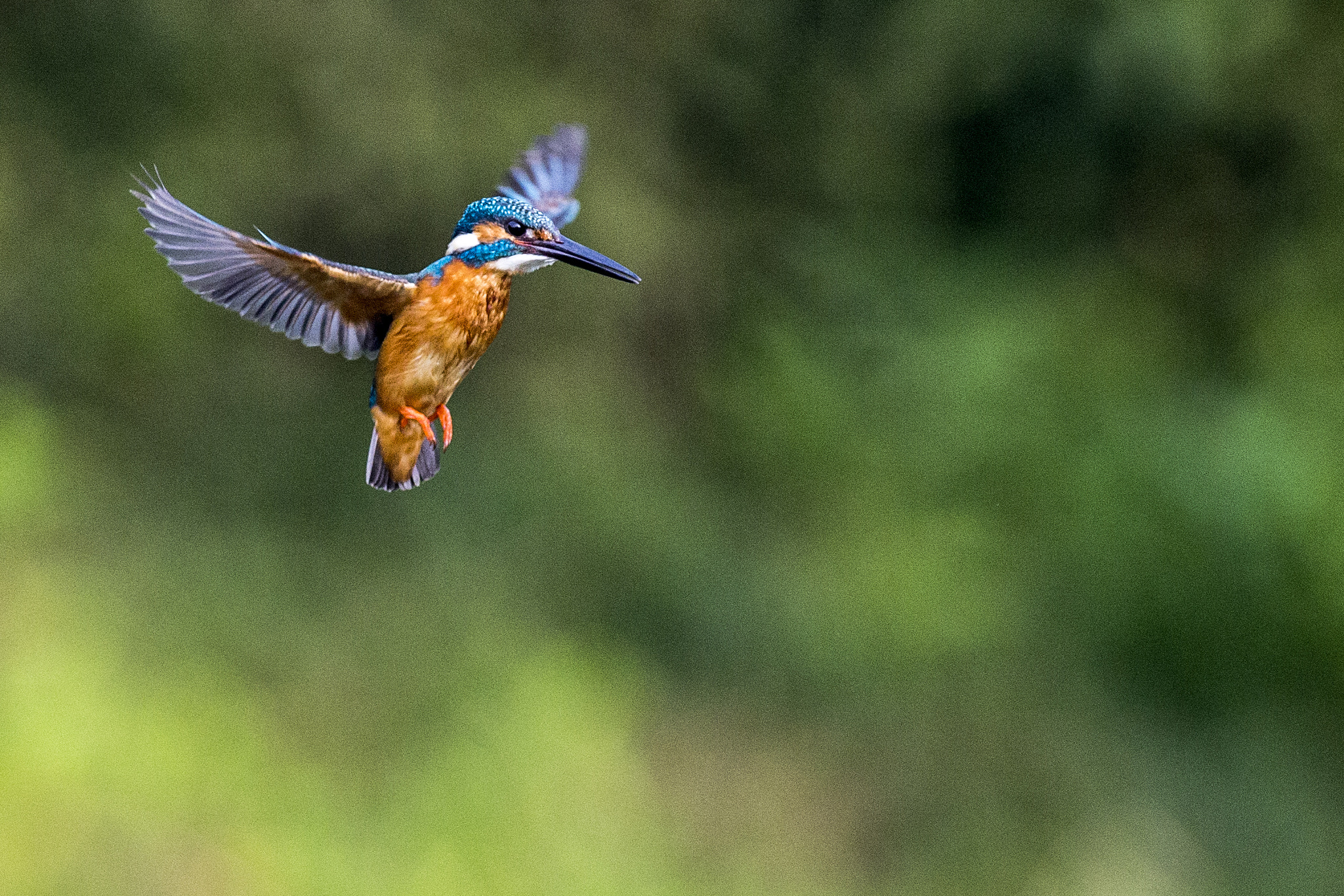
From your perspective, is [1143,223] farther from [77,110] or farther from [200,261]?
[200,261]

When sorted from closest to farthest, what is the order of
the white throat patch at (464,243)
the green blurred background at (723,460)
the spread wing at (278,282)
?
the spread wing at (278,282) < the white throat patch at (464,243) < the green blurred background at (723,460)

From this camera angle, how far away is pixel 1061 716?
17.7ft

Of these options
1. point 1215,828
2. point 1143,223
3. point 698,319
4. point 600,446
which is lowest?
point 1215,828

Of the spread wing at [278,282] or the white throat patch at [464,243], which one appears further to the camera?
the white throat patch at [464,243]

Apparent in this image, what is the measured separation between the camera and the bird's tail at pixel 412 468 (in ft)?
2.04

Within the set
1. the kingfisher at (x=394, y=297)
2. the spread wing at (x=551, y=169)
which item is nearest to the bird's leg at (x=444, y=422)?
the kingfisher at (x=394, y=297)

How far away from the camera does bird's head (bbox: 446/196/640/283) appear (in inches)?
24.2

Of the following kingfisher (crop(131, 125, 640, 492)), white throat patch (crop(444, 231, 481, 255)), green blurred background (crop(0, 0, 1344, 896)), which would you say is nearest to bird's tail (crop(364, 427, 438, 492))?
kingfisher (crop(131, 125, 640, 492))

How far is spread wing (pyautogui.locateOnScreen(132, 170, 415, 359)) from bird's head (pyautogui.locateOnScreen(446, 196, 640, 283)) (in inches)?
1.6

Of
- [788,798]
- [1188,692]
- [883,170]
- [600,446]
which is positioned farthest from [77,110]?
[1188,692]

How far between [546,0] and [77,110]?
1591mm

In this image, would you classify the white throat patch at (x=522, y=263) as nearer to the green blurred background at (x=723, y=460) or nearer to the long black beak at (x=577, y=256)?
the long black beak at (x=577, y=256)

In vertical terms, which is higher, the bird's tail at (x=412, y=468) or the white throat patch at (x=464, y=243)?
the white throat patch at (x=464, y=243)

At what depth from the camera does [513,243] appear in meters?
0.66
